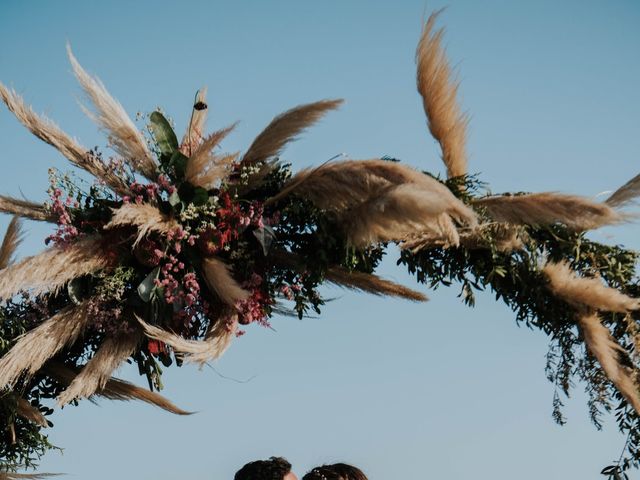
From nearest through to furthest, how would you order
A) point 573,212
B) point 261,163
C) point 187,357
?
point 573,212
point 187,357
point 261,163

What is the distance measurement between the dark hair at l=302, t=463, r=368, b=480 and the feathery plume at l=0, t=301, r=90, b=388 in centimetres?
114

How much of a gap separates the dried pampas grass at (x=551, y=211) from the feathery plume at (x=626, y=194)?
0.20 ft

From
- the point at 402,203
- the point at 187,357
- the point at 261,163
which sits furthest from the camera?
the point at 261,163

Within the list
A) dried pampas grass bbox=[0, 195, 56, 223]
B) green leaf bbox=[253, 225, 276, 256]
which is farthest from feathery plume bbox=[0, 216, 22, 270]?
green leaf bbox=[253, 225, 276, 256]

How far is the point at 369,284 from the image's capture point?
3.94 metres

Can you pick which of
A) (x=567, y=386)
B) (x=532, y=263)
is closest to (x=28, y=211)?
(x=532, y=263)

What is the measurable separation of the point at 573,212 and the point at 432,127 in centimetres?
70

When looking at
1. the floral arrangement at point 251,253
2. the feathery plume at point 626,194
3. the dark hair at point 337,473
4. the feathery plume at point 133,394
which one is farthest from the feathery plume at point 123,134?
the feathery plume at point 626,194

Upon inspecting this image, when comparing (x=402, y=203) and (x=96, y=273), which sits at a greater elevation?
(x=402, y=203)

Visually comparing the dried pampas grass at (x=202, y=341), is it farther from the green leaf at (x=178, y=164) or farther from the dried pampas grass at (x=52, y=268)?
the green leaf at (x=178, y=164)

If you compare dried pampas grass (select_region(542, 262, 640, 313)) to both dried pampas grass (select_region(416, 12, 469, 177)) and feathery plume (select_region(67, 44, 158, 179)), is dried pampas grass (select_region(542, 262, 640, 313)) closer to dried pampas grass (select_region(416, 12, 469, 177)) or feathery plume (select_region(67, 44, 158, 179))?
dried pampas grass (select_region(416, 12, 469, 177))

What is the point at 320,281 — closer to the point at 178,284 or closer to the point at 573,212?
the point at 178,284

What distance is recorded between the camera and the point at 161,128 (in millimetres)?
4043

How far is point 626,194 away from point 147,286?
1860 mm
